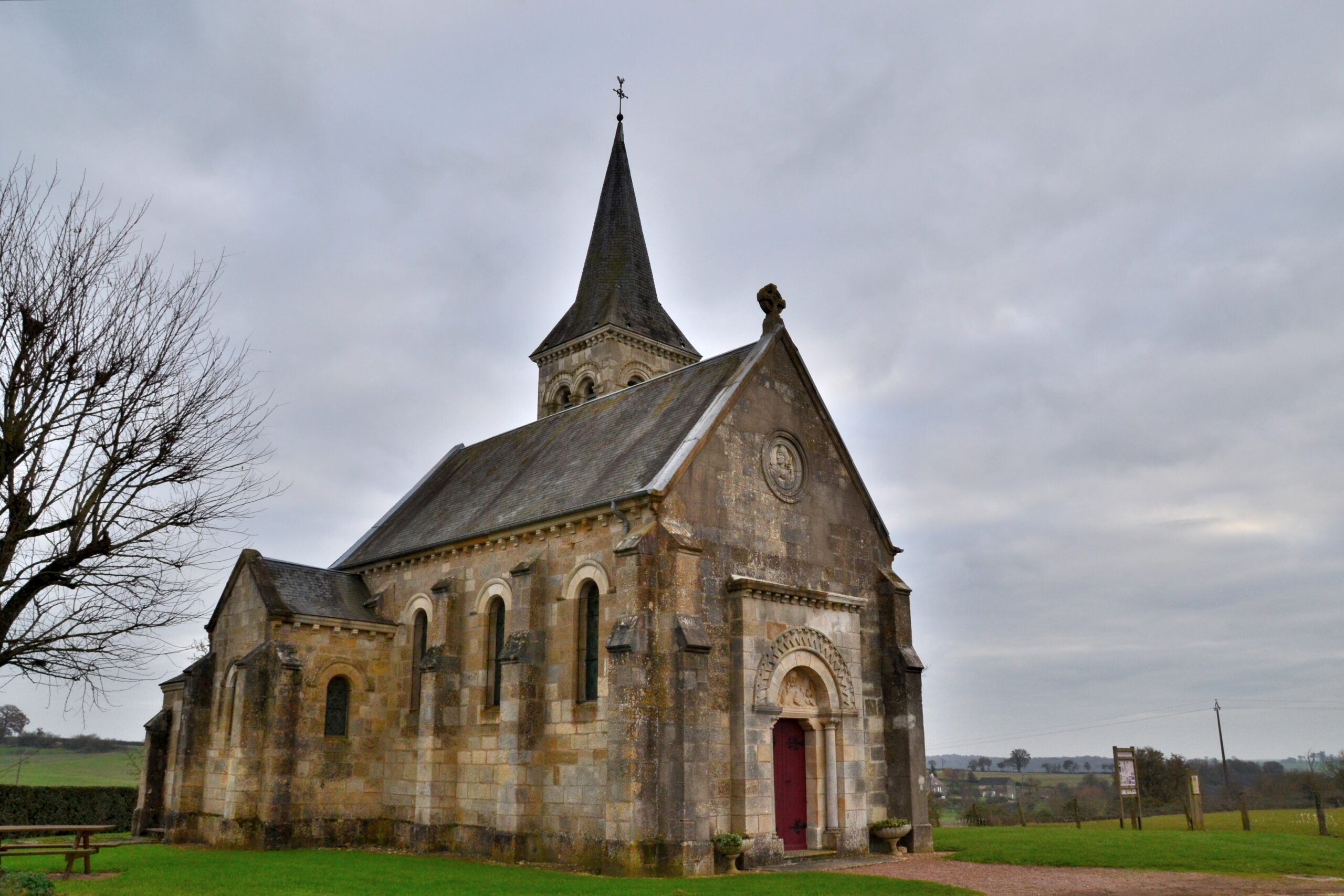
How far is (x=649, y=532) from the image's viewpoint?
20.2m

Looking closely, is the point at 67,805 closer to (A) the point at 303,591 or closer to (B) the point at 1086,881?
(A) the point at 303,591

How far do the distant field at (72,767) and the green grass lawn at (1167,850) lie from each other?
35221 millimetres

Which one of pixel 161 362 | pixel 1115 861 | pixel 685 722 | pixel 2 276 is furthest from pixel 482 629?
pixel 1115 861

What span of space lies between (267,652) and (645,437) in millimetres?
11021

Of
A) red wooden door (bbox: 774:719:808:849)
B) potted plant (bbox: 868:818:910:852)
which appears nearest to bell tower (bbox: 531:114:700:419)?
red wooden door (bbox: 774:719:808:849)

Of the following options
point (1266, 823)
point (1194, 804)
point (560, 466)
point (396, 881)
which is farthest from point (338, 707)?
point (1266, 823)

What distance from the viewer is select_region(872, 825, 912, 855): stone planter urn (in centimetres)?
2262

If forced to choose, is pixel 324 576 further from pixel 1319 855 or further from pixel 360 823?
pixel 1319 855

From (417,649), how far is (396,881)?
9990 millimetres

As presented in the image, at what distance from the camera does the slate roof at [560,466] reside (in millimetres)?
22953

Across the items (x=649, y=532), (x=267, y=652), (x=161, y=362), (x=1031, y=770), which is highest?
(x=161, y=362)

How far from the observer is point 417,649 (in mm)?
26953

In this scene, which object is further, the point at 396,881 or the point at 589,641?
the point at 589,641

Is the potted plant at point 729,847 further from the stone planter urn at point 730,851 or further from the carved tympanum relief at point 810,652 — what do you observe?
the carved tympanum relief at point 810,652
